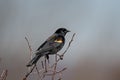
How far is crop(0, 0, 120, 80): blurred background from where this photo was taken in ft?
10.6

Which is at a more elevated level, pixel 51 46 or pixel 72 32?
pixel 51 46

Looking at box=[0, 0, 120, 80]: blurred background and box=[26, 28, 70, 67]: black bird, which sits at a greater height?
box=[26, 28, 70, 67]: black bird

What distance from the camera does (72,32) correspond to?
11.5ft

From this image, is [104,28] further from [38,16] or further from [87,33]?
[38,16]

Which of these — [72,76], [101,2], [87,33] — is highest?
[101,2]

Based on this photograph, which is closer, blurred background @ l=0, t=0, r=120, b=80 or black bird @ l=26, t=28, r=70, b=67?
black bird @ l=26, t=28, r=70, b=67

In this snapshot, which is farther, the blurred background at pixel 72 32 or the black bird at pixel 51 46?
the blurred background at pixel 72 32

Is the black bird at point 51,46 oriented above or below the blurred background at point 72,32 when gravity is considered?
above

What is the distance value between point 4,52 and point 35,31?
17.1 inches

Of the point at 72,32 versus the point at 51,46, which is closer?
the point at 51,46

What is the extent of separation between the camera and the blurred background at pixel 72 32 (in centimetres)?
323

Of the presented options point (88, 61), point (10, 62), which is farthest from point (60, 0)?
point (10, 62)

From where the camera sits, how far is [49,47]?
1.71 metres

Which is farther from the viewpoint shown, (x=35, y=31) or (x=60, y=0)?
(x=60, y=0)
